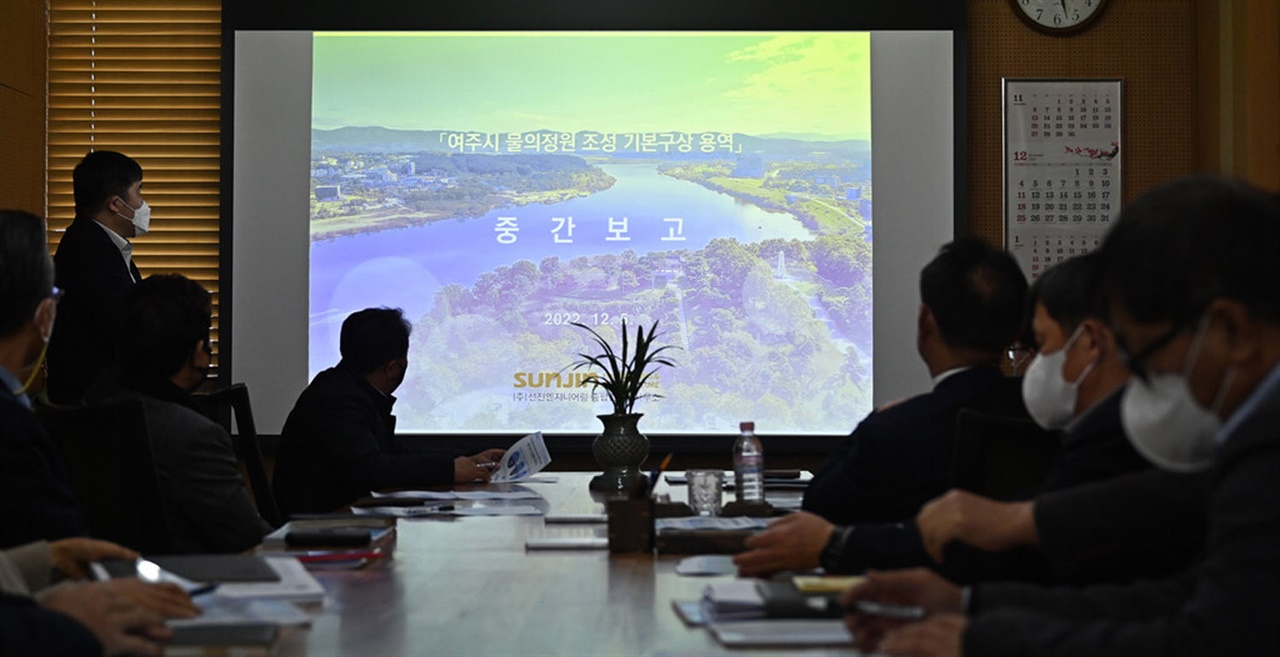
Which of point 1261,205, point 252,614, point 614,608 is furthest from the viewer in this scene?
point 614,608

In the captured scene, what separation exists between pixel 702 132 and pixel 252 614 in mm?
4051

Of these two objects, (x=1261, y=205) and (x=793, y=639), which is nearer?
(x=1261, y=205)

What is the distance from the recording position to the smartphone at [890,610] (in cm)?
163

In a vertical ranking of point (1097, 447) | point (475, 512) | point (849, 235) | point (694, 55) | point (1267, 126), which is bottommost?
point (475, 512)

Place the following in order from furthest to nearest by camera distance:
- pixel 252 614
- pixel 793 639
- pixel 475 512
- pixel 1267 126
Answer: pixel 1267 126 < pixel 475 512 < pixel 252 614 < pixel 793 639

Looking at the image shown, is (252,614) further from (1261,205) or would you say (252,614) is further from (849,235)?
(849,235)

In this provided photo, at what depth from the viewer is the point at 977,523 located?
68.3 inches

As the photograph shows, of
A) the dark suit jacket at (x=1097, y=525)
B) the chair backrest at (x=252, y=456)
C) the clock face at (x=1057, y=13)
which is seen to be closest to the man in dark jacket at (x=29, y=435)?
the dark suit jacket at (x=1097, y=525)

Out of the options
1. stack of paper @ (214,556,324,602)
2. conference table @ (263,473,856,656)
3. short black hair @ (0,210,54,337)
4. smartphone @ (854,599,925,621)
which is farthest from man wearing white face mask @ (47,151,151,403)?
smartphone @ (854,599,925,621)

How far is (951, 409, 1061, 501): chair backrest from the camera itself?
249 cm

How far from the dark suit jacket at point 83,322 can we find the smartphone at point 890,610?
9.96ft

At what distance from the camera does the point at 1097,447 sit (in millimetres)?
1783

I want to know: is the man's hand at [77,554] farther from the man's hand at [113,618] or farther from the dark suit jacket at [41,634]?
the dark suit jacket at [41,634]

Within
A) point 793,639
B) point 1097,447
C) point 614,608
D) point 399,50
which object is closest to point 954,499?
point 1097,447
